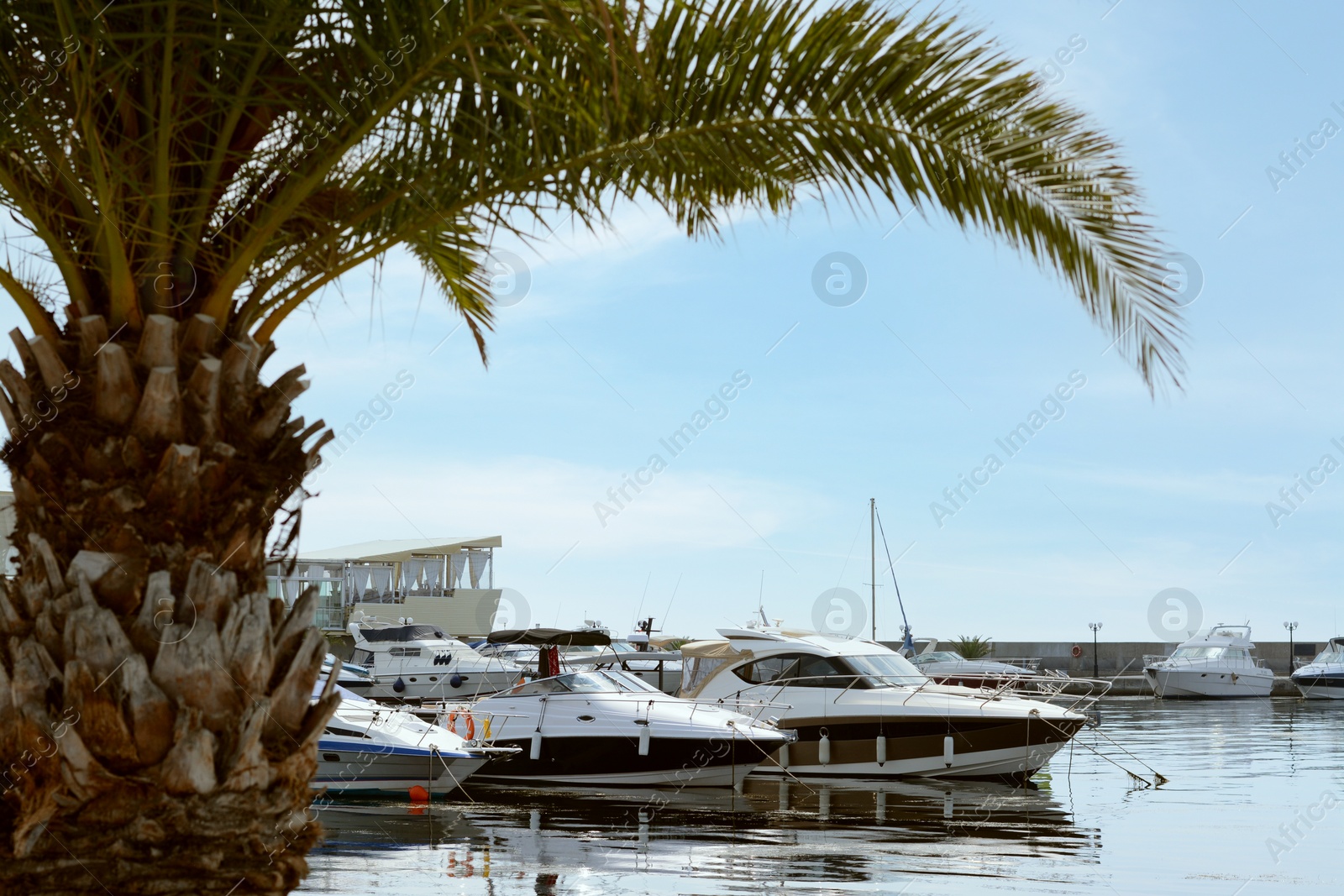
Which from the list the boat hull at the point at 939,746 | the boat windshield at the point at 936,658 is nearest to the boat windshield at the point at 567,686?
the boat hull at the point at 939,746

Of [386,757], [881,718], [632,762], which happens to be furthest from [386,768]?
[881,718]

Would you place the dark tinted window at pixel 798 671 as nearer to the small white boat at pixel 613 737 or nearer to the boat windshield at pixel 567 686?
the small white boat at pixel 613 737

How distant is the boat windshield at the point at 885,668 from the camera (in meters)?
18.8

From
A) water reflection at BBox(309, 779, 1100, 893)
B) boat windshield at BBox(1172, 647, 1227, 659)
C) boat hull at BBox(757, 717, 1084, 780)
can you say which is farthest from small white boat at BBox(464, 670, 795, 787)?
boat windshield at BBox(1172, 647, 1227, 659)

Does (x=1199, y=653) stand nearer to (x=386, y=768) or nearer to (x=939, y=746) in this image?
(x=939, y=746)

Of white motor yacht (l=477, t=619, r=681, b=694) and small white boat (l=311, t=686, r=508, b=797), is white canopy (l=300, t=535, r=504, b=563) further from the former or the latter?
small white boat (l=311, t=686, r=508, b=797)

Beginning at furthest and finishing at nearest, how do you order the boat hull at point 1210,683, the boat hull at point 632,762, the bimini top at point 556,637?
the boat hull at point 1210,683 → the bimini top at point 556,637 → the boat hull at point 632,762

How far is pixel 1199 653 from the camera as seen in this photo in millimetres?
45969

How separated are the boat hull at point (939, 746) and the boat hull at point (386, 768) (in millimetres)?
4732

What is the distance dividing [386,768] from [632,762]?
366cm

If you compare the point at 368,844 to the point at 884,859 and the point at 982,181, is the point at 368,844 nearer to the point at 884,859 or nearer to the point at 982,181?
the point at 884,859

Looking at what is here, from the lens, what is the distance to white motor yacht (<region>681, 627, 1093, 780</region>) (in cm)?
1794

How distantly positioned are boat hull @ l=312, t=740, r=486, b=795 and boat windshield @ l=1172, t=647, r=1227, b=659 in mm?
37109

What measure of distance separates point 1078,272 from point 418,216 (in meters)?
2.60
